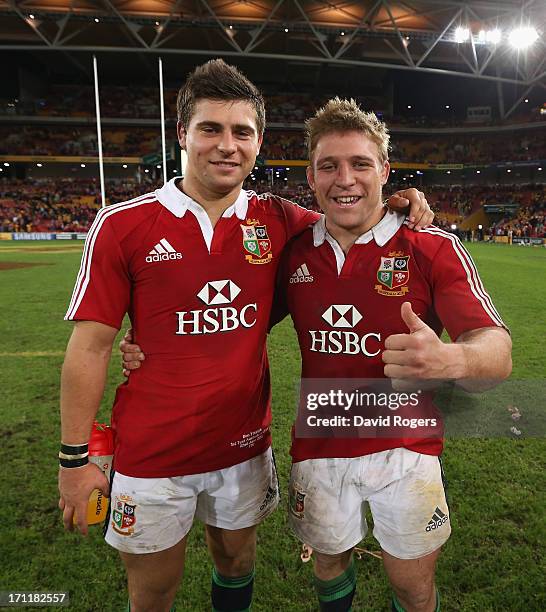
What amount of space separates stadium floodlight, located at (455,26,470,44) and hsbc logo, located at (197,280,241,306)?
30.0 meters

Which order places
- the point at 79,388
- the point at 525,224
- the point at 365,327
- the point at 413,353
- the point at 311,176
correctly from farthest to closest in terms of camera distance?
the point at 525,224
the point at 311,176
the point at 365,327
the point at 79,388
the point at 413,353

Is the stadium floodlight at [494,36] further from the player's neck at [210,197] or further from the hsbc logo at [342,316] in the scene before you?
the hsbc logo at [342,316]

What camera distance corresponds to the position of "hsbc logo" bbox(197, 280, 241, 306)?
6.03 feet

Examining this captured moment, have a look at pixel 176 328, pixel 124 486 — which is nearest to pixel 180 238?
pixel 176 328

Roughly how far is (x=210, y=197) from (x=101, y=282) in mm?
576

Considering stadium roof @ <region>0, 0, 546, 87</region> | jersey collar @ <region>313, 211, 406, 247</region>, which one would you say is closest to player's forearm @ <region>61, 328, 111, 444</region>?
jersey collar @ <region>313, 211, 406, 247</region>

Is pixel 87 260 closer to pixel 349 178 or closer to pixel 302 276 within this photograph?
pixel 302 276

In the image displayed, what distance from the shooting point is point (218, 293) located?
185 centimetres

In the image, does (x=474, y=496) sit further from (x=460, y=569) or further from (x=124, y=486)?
(x=124, y=486)

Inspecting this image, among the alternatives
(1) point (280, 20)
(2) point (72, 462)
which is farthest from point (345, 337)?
(1) point (280, 20)

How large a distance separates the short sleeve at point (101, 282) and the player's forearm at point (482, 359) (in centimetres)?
124

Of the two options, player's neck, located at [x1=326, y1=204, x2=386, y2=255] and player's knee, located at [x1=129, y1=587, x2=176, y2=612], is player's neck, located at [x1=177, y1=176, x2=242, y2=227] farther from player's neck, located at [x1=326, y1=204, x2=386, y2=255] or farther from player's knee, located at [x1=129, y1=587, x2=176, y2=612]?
player's knee, located at [x1=129, y1=587, x2=176, y2=612]

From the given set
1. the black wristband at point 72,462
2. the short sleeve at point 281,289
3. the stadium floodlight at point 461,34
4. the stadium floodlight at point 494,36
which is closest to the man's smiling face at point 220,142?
the short sleeve at point 281,289

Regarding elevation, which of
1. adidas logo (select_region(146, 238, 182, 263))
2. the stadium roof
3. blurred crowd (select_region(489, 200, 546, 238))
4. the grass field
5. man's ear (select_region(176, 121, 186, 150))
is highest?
the stadium roof
